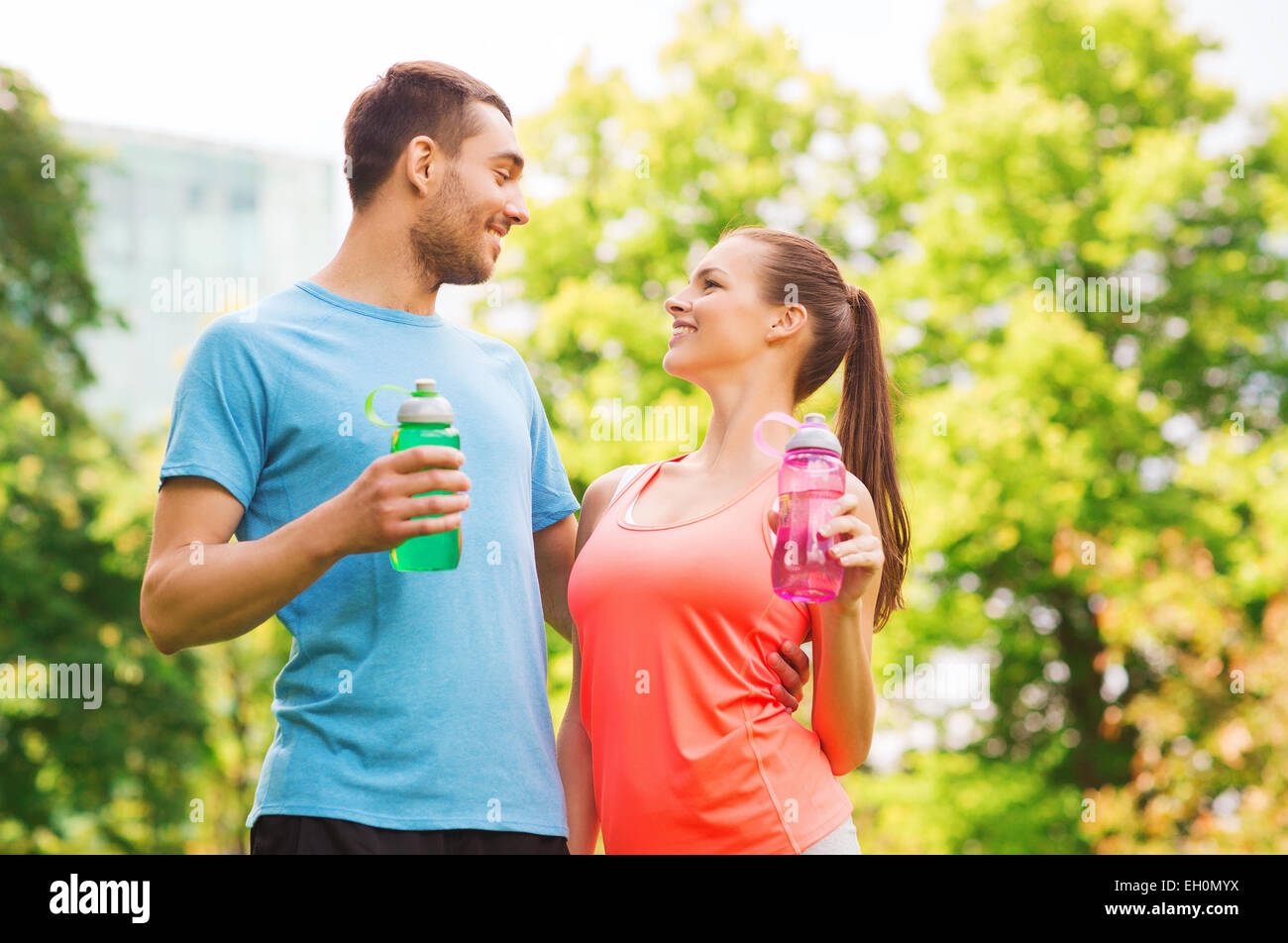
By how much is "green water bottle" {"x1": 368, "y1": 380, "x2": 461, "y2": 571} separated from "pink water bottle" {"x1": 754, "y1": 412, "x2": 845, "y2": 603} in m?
0.83

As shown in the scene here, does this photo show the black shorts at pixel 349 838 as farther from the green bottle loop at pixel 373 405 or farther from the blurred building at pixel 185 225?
the blurred building at pixel 185 225

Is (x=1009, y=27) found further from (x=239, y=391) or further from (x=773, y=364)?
(x=239, y=391)

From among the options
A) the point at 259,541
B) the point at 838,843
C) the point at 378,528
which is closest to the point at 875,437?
the point at 838,843

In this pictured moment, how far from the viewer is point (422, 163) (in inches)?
133

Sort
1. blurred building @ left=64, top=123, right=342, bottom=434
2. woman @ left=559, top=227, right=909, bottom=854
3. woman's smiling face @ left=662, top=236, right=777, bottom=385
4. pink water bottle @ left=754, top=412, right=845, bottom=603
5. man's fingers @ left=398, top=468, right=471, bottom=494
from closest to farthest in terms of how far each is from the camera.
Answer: man's fingers @ left=398, top=468, right=471, bottom=494
pink water bottle @ left=754, top=412, right=845, bottom=603
woman @ left=559, top=227, right=909, bottom=854
woman's smiling face @ left=662, top=236, right=777, bottom=385
blurred building @ left=64, top=123, right=342, bottom=434

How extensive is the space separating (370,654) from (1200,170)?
13039mm

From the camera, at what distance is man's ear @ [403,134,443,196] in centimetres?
336

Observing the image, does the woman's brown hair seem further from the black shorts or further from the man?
the black shorts

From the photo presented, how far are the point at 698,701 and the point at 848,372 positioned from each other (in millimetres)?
1279

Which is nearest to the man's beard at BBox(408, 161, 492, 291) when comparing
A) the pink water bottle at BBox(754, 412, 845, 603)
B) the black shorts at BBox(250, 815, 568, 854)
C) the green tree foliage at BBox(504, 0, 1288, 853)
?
the pink water bottle at BBox(754, 412, 845, 603)

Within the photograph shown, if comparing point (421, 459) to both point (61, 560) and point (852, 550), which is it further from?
point (61, 560)

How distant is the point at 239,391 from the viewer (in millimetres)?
2975

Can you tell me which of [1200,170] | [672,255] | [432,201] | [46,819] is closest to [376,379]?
[432,201]

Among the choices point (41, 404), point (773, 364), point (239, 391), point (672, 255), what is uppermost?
point (672, 255)
